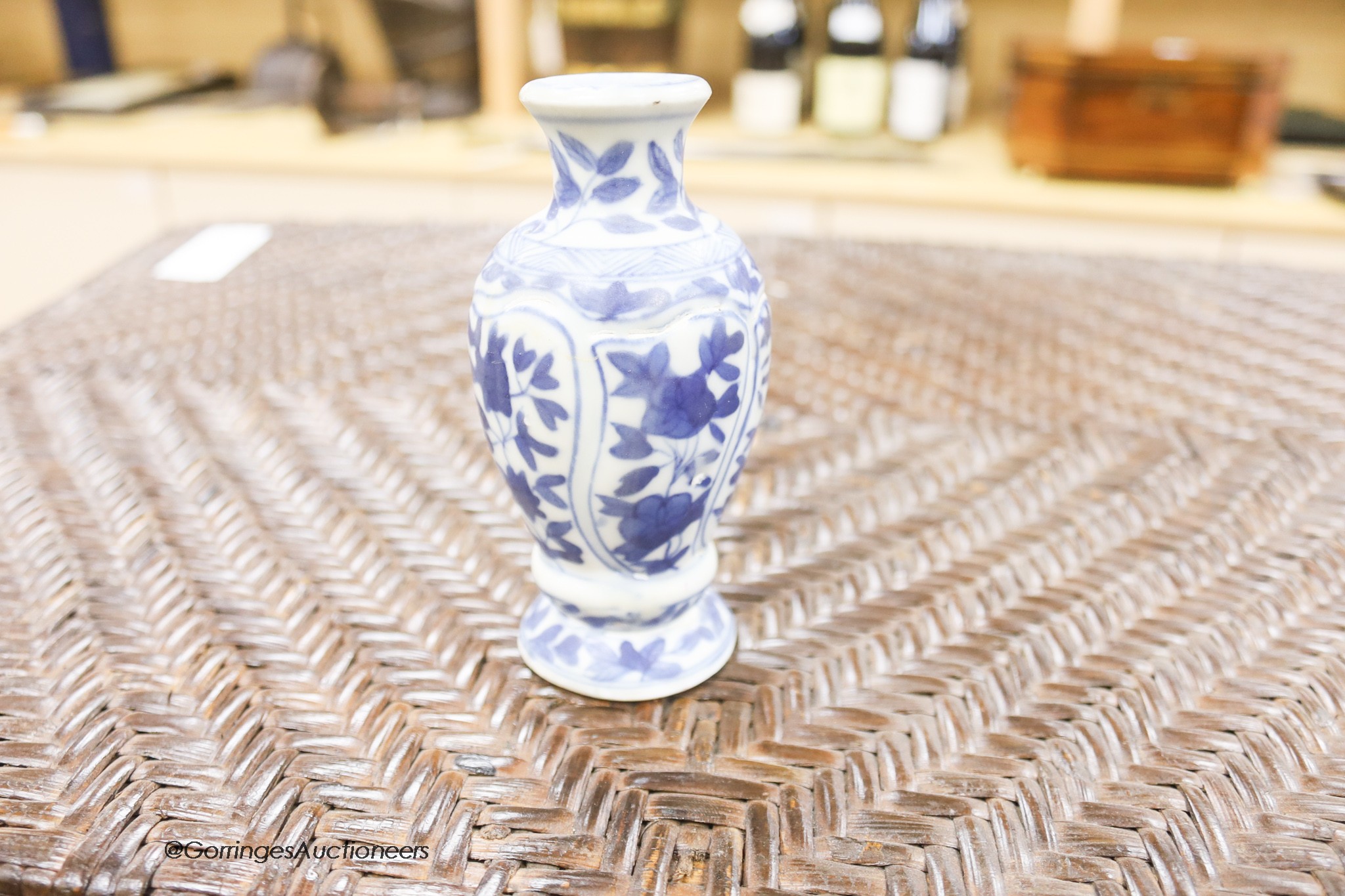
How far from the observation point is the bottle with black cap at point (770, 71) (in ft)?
6.42

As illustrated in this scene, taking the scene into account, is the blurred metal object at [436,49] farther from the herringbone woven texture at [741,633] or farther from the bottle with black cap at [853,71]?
the herringbone woven texture at [741,633]

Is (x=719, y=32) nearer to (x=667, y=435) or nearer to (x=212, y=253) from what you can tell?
(x=212, y=253)

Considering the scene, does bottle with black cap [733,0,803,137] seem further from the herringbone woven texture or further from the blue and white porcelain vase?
the blue and white porcelain vase

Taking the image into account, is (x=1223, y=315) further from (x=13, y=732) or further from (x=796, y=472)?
(x=13, y=732)

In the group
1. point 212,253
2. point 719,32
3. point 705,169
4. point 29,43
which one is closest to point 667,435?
point 212,253

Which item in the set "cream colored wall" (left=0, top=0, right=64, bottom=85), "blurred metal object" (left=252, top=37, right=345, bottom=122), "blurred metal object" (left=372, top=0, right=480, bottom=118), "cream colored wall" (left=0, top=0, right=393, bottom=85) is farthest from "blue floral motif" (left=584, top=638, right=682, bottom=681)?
"cream colored wall" (left=0, top=0, right=64, bottom=85)

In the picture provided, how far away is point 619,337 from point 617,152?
9 centimetres

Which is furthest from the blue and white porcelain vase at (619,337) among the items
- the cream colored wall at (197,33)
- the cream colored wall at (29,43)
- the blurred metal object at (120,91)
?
the cream colored wall at (29,43)

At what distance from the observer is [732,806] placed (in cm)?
50

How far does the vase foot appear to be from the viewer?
57cm

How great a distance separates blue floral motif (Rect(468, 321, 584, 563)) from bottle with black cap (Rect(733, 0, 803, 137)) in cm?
163

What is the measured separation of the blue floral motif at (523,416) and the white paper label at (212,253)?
0.78 metres

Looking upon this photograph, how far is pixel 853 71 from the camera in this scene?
1.90 m

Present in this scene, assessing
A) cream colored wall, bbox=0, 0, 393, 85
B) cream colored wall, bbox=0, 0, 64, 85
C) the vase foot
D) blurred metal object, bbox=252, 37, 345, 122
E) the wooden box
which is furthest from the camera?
cream colored wall, bbox=0, 0, 64, 85
